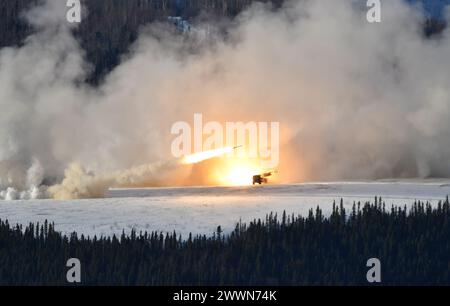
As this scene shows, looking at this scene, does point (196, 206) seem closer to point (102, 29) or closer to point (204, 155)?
point (204, 155)

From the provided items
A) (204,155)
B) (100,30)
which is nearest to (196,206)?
(204,155)

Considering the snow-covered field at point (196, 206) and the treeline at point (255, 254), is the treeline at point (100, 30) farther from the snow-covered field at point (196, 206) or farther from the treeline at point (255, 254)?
the treeline at point (255, 254)

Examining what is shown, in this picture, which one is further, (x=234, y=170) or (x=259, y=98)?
(x=259, y=98)

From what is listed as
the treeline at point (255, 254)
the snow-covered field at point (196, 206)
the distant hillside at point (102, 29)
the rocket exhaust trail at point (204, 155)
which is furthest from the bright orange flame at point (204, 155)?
the distant hillside at point (102, 29)

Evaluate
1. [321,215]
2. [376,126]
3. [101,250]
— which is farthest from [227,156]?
[101,250]

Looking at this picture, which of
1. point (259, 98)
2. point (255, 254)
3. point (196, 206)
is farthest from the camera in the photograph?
point (259, 98)

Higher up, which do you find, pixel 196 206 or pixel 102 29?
pixel 102 29

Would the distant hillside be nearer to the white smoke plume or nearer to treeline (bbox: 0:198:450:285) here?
the white smoke plume
